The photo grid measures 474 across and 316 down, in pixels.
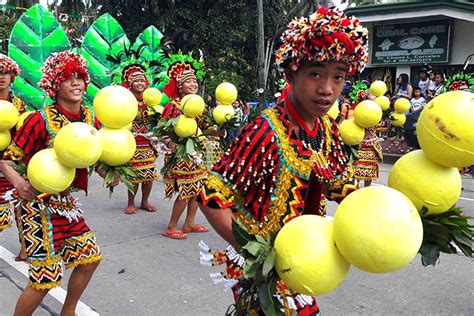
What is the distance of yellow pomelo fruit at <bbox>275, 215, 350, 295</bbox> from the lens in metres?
1.42

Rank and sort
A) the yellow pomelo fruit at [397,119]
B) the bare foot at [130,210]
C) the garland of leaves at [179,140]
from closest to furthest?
the garland of leaves at [179,140] < the bare foot at [130,210] < the yellow pomelo fruit at [397,119]

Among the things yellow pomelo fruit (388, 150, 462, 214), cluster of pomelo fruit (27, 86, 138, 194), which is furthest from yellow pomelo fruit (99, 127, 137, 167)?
yellow pomelo fruit (388, 150, 462, 214)

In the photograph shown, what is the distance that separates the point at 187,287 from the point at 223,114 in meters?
1.95

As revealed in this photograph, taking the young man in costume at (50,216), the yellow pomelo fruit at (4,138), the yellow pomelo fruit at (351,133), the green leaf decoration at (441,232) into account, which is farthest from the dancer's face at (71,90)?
the yellow pomelo fruit at (351,133)

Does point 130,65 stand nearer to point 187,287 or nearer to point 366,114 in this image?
point 366,114

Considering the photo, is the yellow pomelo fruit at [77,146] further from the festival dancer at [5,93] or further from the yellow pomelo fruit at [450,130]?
the festival dancer at [5,93]

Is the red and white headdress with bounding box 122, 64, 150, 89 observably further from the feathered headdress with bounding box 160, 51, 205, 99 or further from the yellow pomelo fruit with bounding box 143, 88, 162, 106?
the feathered headdress with bounding box 160, 51, 205, 99

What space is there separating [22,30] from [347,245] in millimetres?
12737

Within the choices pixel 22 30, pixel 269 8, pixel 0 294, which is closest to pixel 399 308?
pixel 0 294

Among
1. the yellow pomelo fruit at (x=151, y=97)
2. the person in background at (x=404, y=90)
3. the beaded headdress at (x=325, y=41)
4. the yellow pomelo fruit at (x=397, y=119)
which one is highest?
the beaded headdress at (x=325, y=41)

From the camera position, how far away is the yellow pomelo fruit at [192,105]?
17.0ft

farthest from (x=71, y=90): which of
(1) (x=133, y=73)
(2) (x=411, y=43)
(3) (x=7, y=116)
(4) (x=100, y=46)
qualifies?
(2) (x=411, y=43)

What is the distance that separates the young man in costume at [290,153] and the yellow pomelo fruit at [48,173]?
3.45ft

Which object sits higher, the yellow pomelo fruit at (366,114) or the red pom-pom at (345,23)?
A: the red pom-pom at (345,23)
